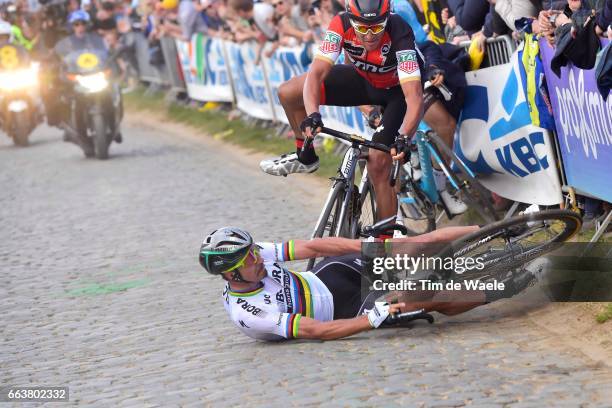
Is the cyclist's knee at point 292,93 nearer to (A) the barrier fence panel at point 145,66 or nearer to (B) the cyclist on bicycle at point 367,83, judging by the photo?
(B) the cyclist on bicycle at point 367,83

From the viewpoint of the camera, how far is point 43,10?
76.3 feet

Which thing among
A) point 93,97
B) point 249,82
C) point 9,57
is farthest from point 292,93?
point 9,57

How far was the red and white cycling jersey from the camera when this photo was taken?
A: 8.45m

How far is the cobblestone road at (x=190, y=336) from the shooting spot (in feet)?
20.9

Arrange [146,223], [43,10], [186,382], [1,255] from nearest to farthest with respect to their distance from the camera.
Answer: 1. [186,382]
2. [1,255]
3. [146,223]
4. [43,10]

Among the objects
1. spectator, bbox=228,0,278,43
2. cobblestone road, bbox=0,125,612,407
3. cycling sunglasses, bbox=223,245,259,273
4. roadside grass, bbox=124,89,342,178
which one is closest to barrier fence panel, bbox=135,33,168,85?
roadside grass, bbox=124,89,342,178

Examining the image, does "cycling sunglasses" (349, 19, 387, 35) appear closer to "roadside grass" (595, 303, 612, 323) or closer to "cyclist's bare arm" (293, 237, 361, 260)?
"cyclist's bare arm" (293, 237, 361, 260)

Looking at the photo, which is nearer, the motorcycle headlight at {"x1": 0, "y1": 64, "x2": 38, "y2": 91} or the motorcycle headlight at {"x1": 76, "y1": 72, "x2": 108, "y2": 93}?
the motorcycle headlight at {"x1": 76, "y1": 72, "x2": 108, "y2": 93}

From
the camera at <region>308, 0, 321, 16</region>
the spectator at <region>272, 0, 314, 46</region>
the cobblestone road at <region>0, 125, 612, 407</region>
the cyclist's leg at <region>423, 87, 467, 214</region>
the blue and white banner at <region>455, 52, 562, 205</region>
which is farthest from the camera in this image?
the spectator at <region>272, 0, 314, 46</region>

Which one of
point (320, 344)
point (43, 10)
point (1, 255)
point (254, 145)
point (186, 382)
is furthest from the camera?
point (43, 10)

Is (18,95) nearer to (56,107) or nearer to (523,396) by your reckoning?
(56,107)

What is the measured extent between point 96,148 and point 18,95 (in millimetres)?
3682

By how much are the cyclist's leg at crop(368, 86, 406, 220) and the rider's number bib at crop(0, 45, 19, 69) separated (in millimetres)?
14992

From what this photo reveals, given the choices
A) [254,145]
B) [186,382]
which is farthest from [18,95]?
[186,382]
